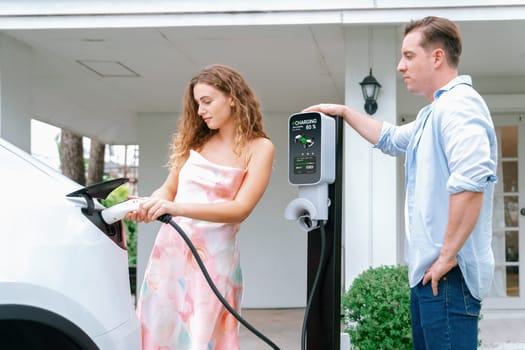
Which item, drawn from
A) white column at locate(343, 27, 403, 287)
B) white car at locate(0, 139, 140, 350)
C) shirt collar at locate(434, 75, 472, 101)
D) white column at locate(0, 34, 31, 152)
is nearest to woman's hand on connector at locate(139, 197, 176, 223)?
white car at locate(0, 139, 140, 350)

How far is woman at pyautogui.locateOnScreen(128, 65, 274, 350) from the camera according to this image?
2357mm

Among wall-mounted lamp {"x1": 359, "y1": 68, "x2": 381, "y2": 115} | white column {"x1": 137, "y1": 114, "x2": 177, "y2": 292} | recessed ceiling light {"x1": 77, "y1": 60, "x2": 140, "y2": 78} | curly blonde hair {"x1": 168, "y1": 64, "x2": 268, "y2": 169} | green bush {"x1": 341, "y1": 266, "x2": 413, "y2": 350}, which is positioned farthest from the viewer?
white column {"x1": 137, "y1": 114, "x2": 177, "y2": 292}

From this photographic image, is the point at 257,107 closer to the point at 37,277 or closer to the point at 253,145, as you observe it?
the point at 253,145

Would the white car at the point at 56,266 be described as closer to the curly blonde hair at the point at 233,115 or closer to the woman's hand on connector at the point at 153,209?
the woman's hand on connector at the point at 153,209

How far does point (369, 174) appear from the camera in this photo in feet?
14.8

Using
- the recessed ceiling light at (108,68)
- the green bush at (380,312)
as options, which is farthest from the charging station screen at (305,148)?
the recessed ceiling light at (108,68)

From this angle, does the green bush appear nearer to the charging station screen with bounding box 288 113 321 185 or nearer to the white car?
the charging station screen with bounding box 288 113 321 185

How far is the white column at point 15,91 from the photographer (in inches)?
188

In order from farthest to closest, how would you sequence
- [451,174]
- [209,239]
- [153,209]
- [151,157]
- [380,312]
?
[151,157] → [380,312] → [209,239] → [153,209] → [451,174]

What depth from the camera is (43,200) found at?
1.79m

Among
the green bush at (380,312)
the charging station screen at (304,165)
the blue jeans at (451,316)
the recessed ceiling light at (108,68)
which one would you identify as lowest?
the green bush at (380,312)

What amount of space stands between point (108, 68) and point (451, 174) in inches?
181

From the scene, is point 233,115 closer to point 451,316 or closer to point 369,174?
point 451,316

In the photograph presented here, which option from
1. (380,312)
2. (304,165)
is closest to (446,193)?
(304,165)
